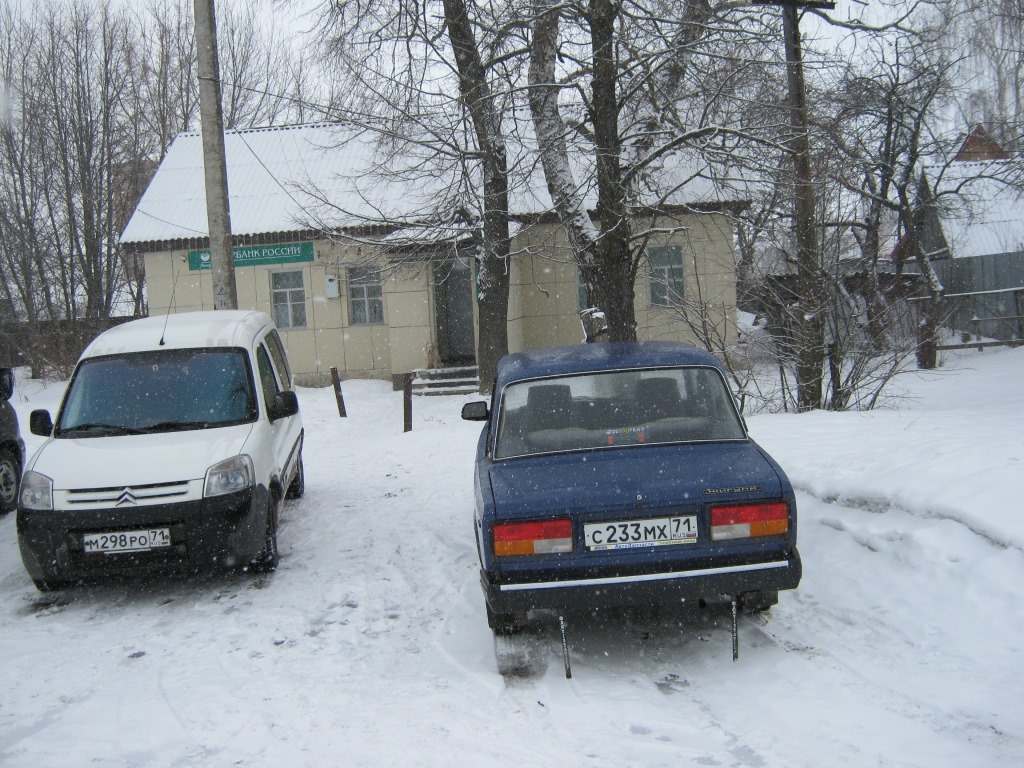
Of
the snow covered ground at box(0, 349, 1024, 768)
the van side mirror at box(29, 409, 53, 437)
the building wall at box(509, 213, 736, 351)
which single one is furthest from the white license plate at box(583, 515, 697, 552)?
the building wall at box(509, 213, 736, 351)

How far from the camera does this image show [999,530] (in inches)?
177

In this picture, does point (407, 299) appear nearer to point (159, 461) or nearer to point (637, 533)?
point (159, 461)

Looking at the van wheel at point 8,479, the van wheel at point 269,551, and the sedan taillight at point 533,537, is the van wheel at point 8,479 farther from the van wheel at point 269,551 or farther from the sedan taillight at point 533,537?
the sedan taillight at point 533,537

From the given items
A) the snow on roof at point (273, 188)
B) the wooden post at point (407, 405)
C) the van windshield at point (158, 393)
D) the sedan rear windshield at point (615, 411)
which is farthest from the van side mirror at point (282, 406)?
the snow on roof at point (273, 188)

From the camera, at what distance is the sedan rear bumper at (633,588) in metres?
4.08

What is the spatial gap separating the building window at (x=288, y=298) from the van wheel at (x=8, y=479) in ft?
39.9

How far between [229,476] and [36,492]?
1.25 metres

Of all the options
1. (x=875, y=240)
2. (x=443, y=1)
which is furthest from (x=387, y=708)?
(x=875, y=240)

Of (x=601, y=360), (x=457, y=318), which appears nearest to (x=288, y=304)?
(x=457, y=318)

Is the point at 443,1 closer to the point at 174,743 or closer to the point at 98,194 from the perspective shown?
the point at 174,743

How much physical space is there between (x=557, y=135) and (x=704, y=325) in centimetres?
314

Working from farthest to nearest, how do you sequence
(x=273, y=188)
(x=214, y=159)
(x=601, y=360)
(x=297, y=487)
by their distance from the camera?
(x=273, y=188) → (x=214, y=159) → (x=297, y=487) → (x=601, y=360)

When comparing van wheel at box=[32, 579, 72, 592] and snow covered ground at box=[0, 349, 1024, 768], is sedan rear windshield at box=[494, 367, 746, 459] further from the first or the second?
van wheel at box=[32, 579, 72, 592]

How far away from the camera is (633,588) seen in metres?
4.08
